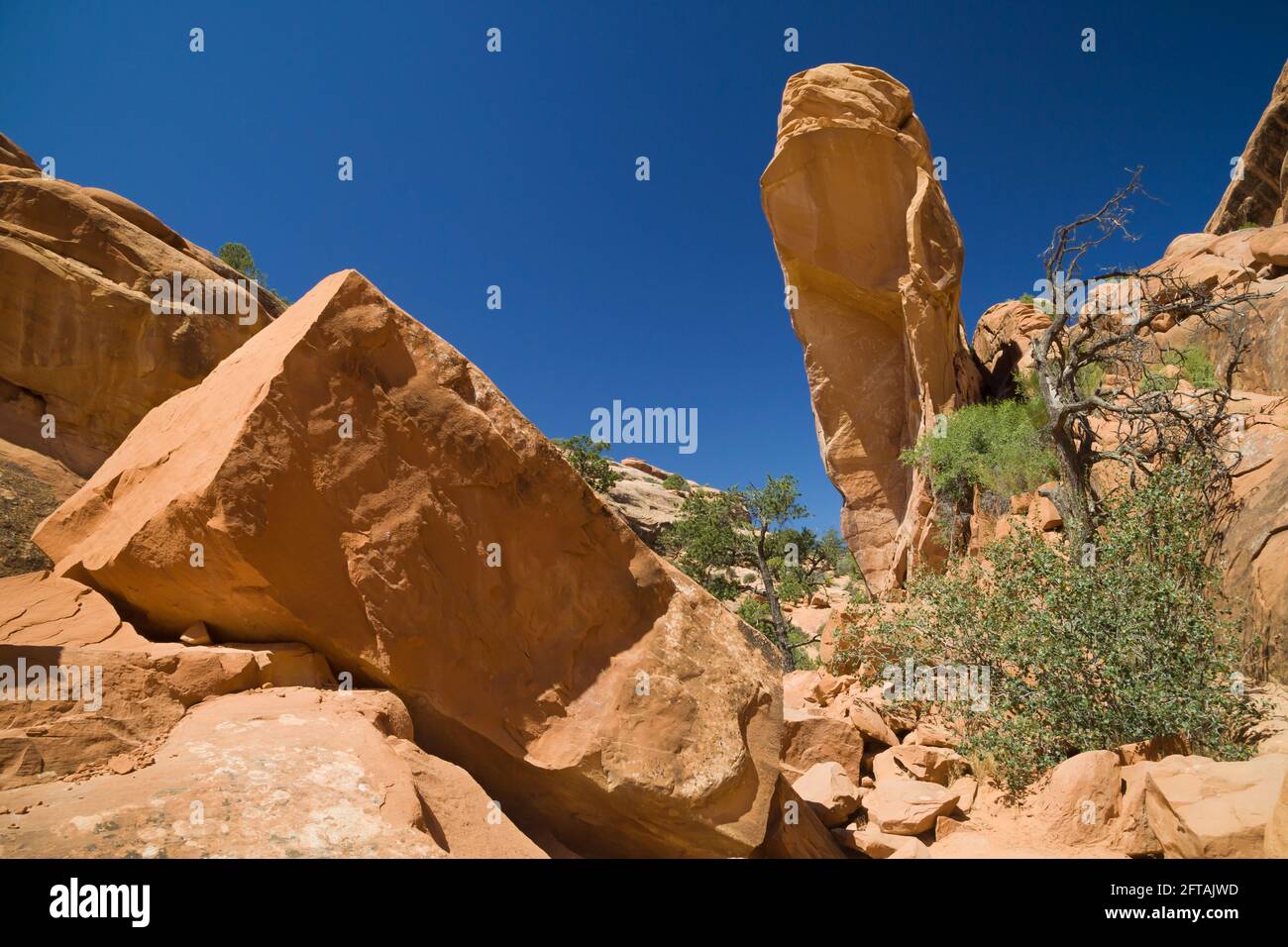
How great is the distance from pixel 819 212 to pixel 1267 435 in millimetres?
12122

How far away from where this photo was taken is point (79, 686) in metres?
2.91

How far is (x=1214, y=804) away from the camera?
13.7 ft

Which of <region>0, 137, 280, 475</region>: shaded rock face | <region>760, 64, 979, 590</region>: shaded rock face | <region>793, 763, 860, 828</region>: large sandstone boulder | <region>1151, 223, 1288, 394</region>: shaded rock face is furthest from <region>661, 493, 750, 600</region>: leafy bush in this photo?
<region>0, 137, 280, 475</region>: shaded rock face

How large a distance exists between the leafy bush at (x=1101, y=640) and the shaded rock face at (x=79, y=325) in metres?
15.1

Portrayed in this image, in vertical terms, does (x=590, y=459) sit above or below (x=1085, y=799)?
above

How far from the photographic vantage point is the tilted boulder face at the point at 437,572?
354 cm

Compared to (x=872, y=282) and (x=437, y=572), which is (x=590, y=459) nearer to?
(x=872, y=282)

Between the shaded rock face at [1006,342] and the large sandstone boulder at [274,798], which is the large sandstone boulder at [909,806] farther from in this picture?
the shaded rock face at [1006,342]

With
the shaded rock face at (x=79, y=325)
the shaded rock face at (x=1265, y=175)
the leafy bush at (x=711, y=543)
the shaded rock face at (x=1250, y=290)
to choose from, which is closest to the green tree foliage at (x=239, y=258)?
the shaded rock face at (x=79, y=325)

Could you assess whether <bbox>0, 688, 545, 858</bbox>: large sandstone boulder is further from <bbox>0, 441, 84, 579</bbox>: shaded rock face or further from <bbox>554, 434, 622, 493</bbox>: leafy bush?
<bbox>554, 434, 622, 493</bbox>: leafy bush

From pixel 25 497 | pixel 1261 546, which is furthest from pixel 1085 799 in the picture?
pixel 25 497

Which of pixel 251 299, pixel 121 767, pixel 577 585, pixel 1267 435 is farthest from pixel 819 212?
pixel 121 767

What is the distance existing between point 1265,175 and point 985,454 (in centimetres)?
1989

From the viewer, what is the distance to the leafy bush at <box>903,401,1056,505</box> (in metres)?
13.6
